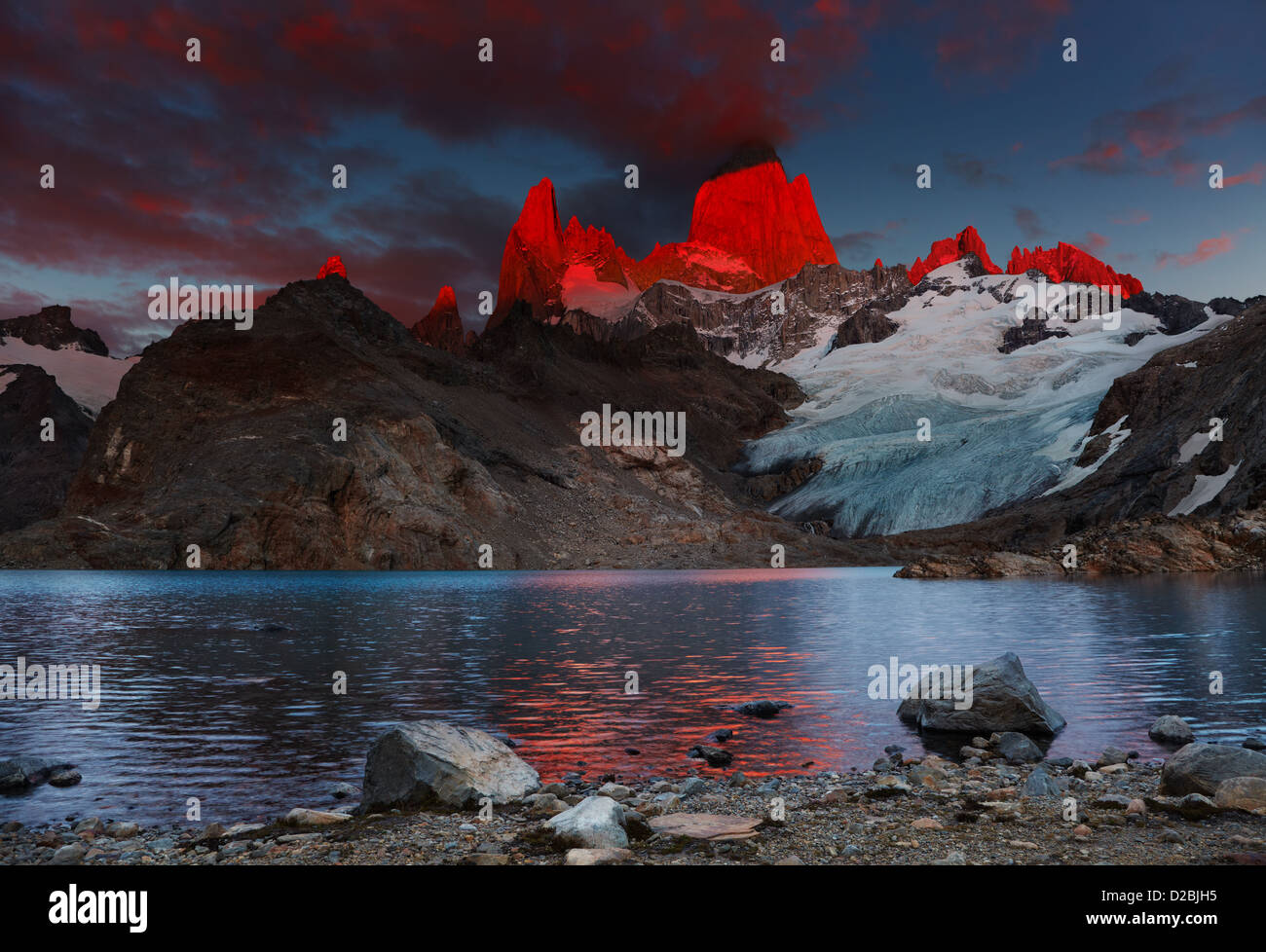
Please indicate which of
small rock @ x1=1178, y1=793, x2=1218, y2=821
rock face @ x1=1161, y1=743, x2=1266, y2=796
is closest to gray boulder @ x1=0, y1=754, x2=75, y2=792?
small rock @ x1=1178, y1=793, x2=1218, y2=821

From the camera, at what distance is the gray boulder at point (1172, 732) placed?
62.9 ft

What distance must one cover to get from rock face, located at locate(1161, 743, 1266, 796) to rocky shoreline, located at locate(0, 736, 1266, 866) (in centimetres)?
12

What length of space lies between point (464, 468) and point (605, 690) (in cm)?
12026

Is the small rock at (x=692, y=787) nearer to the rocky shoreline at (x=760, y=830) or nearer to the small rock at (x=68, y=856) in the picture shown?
the rocky shoreline at (x=760, y=830)

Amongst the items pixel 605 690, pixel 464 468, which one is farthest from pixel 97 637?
pixel 464 468

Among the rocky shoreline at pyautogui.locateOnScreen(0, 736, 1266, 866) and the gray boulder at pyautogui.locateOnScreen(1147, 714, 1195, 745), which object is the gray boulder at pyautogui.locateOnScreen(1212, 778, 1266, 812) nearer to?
the rocky shoreline at pyautogui.locateOnScreen(0, 736, 1266, 866)

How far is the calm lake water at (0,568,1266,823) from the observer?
699 inches

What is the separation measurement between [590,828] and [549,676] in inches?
799

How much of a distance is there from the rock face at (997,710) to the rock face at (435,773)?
10.1 metres

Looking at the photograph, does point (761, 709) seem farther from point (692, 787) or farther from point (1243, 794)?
point (1243, 794)

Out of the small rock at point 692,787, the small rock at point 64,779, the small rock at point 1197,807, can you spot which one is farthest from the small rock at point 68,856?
the small rock at point 1197,807
